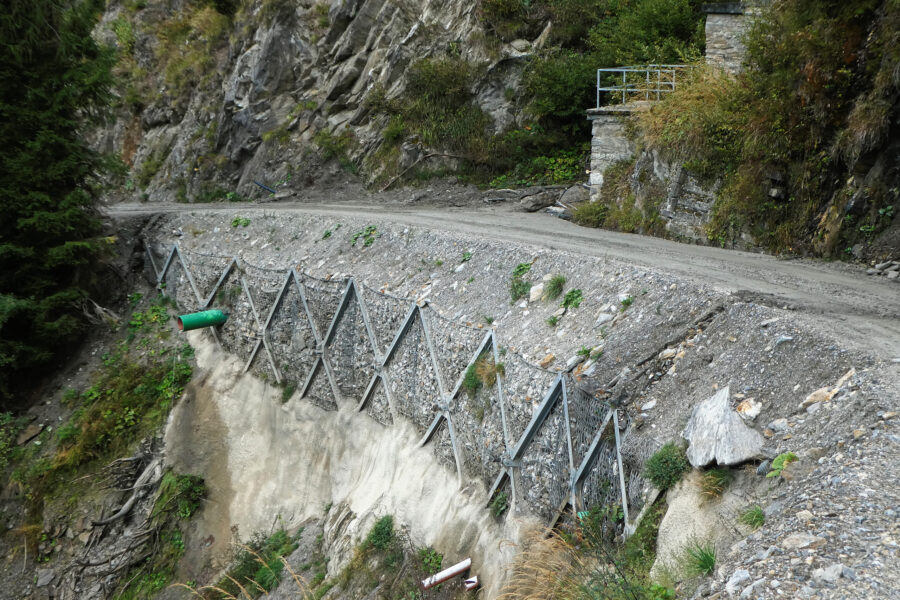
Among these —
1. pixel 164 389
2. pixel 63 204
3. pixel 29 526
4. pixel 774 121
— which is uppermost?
pixel 774 121

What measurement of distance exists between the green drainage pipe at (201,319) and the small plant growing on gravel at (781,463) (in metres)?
12.5

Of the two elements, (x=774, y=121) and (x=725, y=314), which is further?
(x=774, y=121)

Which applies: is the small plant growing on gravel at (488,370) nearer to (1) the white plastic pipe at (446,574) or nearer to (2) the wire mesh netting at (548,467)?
(2) the wire mesh netting at (548,467)

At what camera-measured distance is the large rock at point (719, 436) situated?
523 cm

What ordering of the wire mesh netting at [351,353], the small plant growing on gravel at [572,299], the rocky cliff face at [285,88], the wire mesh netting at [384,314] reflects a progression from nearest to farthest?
the small plant growing on gravel at [572,299] → the wire mesh netting at [384,314] → the wire mesh netting at [351,353] → the rocky cliff face at [285,88]

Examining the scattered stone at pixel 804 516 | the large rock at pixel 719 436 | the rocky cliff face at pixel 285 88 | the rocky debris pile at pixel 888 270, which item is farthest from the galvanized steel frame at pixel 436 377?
the rocky cliff face at pixel 285 88

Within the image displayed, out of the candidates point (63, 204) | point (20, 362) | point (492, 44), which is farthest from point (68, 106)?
point (492, 44)

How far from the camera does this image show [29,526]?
13.2 meters

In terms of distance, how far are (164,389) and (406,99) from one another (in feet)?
42.2

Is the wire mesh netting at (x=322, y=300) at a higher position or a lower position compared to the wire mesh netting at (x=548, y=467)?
higher

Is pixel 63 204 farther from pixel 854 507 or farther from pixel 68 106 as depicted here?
pixel 854 507

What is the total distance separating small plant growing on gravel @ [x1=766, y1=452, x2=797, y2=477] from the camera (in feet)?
15.6

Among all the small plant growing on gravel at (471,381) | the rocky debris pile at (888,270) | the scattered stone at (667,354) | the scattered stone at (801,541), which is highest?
the rocky debris pile at (888,270)

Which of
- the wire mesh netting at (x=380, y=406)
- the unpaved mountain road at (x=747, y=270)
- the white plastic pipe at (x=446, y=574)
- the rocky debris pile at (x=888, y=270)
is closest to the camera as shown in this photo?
the unpaved mountain road at (x=747, y=270)
